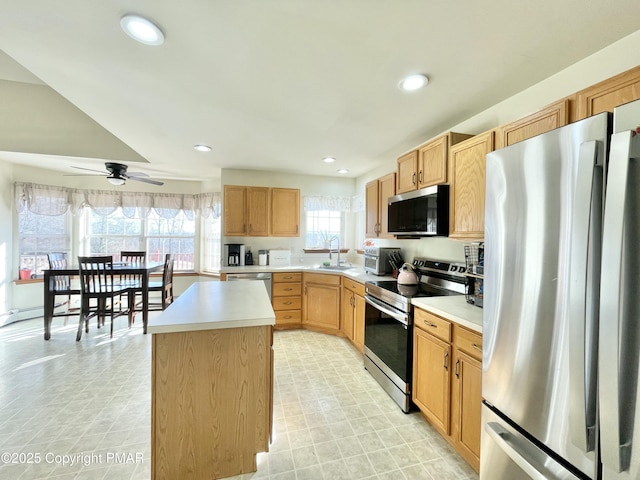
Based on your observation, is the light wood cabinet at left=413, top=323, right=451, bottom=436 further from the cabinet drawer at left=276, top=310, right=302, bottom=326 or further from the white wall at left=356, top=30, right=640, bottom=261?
the cabinet drawer at left=276, top=310, right=302, bottom=326

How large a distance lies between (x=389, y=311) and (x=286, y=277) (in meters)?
1.89

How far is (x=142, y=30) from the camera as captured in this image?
131 cm

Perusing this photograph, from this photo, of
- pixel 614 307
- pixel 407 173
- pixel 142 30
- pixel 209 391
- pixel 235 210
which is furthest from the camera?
pixel 235 210

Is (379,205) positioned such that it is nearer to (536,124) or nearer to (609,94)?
(536,124)

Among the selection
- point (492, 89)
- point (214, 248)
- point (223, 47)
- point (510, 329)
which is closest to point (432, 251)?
point (492, 89)

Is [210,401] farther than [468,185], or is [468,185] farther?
[468,185]

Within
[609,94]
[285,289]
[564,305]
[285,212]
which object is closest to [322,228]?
[285,212]

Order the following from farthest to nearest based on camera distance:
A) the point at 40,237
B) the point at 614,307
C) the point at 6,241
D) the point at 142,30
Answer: the point at 40,237 < the point at 6,241 < the point at 142,30 < the point at 614,307

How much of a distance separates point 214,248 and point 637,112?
5334 mm

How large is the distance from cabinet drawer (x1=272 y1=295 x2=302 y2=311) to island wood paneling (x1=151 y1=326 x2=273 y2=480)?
2214mm

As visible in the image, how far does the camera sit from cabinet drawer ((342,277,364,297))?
298cm

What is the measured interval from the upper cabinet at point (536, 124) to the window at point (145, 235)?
5.20m

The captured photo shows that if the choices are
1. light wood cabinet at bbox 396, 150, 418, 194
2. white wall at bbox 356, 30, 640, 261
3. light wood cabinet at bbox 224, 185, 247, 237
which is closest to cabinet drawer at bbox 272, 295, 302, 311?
light wood cabinet at bbox 224, 185, 247, 237

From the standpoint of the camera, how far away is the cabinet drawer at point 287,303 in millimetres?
3750
